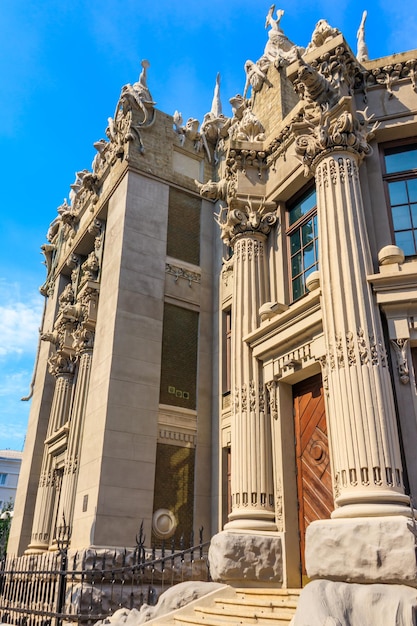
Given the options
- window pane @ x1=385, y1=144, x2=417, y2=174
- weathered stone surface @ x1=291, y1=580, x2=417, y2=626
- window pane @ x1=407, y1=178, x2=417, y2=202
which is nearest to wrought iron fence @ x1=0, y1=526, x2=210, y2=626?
weathered stone surface @ x1=291, y1=580, x2=417, y2=626

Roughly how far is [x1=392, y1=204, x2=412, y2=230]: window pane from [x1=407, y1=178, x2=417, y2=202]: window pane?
197mm

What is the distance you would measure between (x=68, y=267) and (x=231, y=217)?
15.4 meters

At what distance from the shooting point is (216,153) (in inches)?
864

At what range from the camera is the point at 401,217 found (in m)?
10.2

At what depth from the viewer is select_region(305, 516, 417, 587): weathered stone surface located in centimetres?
659

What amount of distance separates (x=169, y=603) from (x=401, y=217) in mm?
7860

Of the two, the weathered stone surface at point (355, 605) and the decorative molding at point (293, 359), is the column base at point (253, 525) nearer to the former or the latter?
the decorative molding at point (293, 359)

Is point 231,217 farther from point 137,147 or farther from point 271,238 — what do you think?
point 137,147

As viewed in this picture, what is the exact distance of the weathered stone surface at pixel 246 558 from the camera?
9227 millimetres

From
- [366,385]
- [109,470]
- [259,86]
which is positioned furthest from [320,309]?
[259,86]

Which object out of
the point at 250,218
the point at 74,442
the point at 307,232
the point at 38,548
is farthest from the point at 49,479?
the point at 307,232

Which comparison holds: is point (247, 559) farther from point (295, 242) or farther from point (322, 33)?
point (322, 33)

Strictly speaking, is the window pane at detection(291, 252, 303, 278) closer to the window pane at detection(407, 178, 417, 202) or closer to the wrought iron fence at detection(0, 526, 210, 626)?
the window pane at detection(407, 178, 417, 202)

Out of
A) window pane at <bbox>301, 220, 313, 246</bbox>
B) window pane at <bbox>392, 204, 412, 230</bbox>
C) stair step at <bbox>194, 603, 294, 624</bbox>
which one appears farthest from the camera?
window pane at <bbox>301, 220, 313, 246</bbox>
